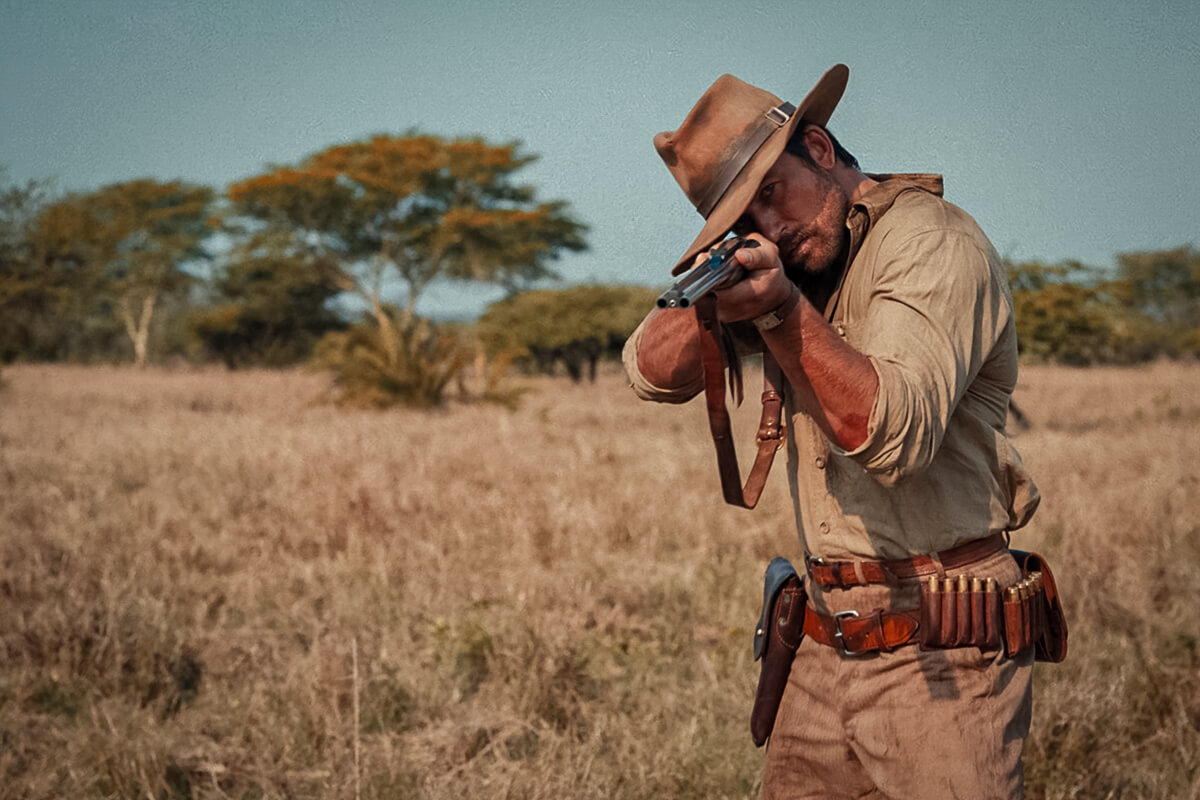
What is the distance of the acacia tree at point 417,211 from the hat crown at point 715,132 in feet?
117

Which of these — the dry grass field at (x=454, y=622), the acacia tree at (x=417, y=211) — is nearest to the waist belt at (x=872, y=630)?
the dry grass field at (x=454, y=622)

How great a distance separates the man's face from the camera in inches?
81.5

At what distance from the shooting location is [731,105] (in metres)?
2.15

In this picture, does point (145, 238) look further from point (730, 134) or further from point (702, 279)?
point (702, 279)

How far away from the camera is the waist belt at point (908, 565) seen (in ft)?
7.13

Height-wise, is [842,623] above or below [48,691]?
above

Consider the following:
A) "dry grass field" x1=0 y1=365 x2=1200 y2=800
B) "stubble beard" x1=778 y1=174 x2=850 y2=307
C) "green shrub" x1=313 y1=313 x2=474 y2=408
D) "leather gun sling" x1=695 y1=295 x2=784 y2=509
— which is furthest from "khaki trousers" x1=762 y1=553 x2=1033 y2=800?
"green shrub" x1=313 y1=313 x2=474 y2=408

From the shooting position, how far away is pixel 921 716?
2.17 meters

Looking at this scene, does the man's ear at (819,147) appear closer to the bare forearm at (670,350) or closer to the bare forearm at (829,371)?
the bare forearm at (670,350)

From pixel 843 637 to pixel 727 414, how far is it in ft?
2.30

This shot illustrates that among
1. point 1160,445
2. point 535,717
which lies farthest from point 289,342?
point 535,717

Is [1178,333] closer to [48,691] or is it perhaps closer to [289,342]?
[289,342]

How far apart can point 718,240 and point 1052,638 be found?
1.21 metres

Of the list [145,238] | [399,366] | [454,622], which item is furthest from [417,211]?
[454,622]
